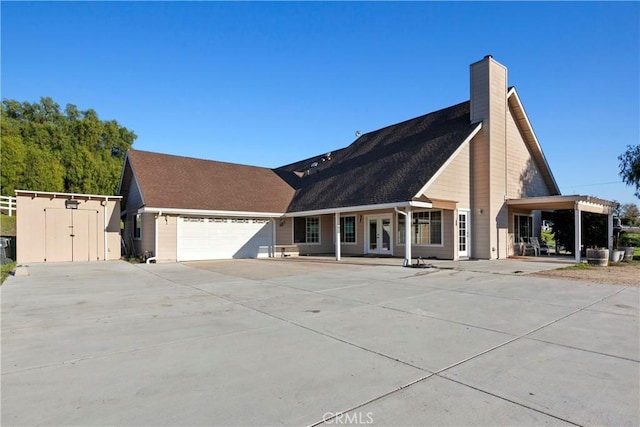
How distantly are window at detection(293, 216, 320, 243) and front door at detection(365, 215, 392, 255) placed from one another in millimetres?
3353

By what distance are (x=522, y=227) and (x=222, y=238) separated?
1527 cm

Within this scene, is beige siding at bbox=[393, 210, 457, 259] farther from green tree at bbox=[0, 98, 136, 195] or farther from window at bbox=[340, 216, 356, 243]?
green tree at bbox=[0, 98, 136, 195]

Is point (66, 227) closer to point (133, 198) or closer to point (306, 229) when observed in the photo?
point (133, 198)

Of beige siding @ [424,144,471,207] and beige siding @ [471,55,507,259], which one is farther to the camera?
beige siding @ [471,55,507,259]

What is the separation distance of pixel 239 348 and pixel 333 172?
17.6m

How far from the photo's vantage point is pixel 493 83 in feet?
53.8

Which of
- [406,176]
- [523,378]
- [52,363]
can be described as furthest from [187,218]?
[523,378]

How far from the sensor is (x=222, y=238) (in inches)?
721

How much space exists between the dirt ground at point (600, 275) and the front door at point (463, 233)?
162 inches

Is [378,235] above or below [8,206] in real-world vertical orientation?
below

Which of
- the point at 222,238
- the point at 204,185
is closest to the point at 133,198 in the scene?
the point at 204,185

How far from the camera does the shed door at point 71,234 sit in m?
16.6
